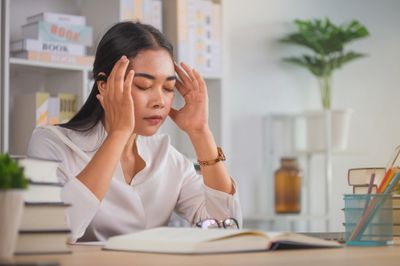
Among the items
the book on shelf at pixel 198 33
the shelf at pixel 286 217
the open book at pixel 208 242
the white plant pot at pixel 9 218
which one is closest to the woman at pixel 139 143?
the open book at pixel 208 242

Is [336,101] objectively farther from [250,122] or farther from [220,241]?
[220,241]

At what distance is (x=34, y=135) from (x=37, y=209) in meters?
1.16

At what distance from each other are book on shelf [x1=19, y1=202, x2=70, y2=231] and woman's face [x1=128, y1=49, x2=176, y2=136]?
109cm

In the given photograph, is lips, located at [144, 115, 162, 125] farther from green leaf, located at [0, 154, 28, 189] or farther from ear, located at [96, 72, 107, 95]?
green leaf, located at [0, 154, 28, 189]

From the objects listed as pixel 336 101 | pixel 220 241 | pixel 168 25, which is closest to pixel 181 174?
pixel 220 241

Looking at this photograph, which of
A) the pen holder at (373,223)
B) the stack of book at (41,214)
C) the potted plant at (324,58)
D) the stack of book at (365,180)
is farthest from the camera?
the potted plant at (324,58)

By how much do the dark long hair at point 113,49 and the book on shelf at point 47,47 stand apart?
121 cm

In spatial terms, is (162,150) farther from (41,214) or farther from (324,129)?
(324,129)

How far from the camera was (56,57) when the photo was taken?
3.63m

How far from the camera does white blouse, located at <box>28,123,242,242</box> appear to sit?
2.28 m

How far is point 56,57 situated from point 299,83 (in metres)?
2.01

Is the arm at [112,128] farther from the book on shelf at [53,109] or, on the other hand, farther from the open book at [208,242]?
the book on shelf at [53,109]

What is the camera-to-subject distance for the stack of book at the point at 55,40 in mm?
3580

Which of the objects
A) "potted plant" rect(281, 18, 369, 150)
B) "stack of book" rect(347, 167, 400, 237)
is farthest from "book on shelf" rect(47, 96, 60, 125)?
"stack of book" rect(347, 167, 400, 237)
